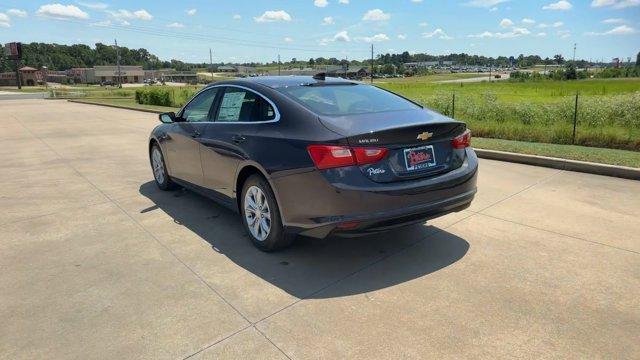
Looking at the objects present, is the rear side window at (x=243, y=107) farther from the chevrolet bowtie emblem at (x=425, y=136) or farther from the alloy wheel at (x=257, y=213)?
the chevrolet bowtie emblem at (x=425, y=136)

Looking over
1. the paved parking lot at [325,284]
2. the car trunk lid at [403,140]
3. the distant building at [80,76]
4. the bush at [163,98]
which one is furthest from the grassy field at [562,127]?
the distant building at [80,76]

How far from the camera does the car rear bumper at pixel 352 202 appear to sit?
11.6 ft

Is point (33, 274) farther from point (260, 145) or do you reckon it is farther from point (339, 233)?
point (339, 233)

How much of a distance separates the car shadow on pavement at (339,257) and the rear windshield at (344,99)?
117 cm

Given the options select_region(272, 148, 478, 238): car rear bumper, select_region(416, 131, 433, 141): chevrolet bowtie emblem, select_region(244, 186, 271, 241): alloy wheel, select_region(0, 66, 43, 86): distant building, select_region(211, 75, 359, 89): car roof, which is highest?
select_region(0, 66, 43, 86): distant building

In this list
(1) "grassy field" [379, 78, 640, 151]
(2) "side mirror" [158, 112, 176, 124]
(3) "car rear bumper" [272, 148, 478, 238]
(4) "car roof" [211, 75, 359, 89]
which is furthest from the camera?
(1) "grassy field" [379, 78, 640, 151]

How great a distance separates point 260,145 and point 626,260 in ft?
10.8

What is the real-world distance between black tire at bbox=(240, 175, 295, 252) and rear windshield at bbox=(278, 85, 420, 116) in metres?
0.80

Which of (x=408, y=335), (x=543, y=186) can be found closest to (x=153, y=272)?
(x=408, y=335)

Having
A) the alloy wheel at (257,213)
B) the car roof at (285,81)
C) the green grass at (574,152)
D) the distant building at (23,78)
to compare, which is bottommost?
the green grass at (574,152)

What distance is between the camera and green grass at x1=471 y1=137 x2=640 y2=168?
7461 mm

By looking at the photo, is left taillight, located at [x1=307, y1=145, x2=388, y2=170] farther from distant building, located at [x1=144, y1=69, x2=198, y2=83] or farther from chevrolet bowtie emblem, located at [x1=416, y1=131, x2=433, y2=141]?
distant building, located at [x1=144, y1=69, x2=198, y2=83]

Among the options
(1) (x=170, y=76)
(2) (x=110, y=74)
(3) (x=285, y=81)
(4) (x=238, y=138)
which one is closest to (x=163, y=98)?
(3) (x=285, y=81)

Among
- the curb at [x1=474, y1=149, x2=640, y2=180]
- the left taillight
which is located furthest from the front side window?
the curb at [x1=474, y1=149, x2=640, y2=180]
